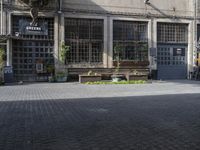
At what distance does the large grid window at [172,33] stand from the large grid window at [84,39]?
4.70 meters

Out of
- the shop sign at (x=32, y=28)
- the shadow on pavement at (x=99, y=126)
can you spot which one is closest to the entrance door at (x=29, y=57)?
the shop sign at (x=32, y=28)

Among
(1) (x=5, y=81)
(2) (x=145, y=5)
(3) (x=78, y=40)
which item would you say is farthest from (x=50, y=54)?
(2) (x=145, y=5)

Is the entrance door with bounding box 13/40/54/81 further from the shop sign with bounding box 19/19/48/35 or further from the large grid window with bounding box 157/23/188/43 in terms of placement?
the large grid window with bounding box 157/23/188/43

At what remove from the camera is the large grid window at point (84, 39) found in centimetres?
2378

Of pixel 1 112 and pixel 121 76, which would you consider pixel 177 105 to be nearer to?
pixel 1 112

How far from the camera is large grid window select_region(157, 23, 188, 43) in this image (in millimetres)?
26031

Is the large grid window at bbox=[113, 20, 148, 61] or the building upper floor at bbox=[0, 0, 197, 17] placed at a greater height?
the building upper floor at bbox=[0, 0, 197, 17]

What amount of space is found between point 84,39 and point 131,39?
3463 mm

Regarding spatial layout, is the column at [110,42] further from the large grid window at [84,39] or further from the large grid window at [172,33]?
the large grid window at [172,33]

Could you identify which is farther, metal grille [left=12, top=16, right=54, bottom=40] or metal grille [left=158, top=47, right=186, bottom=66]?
metal grille [left=158, top=47, right=186, bottom=66]

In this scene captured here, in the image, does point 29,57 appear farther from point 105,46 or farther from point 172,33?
point 172,33

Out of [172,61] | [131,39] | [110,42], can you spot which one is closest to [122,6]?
[131,39]

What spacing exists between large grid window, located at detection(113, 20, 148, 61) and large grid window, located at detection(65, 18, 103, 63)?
3.74 feet

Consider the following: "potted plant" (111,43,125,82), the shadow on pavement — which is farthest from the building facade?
the shadow on pavement
